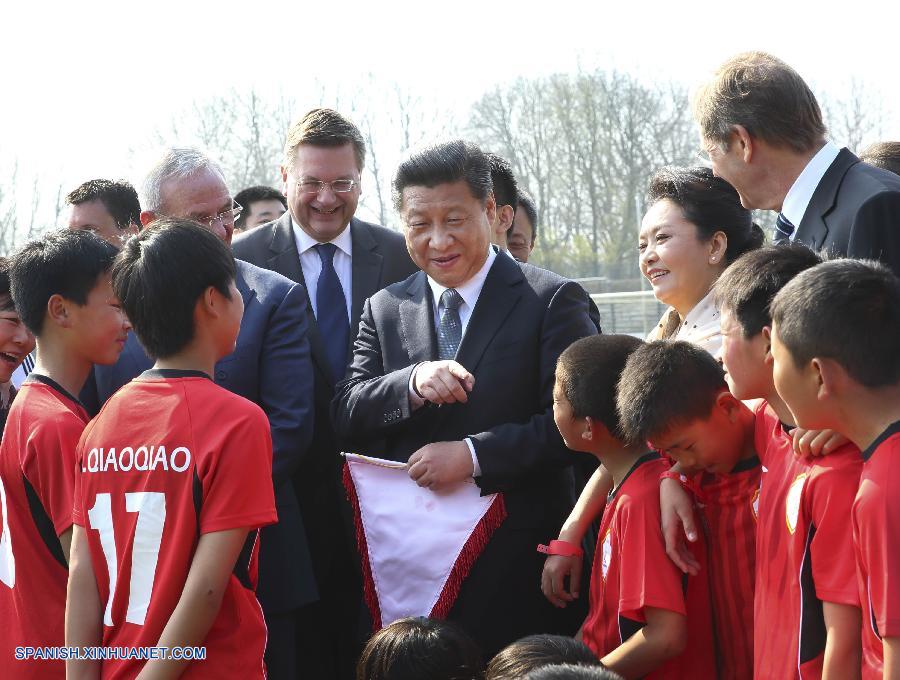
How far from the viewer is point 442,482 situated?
3.28m

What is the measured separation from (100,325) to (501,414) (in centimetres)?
131

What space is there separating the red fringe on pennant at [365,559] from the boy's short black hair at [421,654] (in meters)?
0.50

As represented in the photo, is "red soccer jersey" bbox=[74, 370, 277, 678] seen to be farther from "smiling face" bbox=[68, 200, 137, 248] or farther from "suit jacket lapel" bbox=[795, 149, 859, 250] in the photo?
"smiling face" bbox=[68, 200, 137, 248]

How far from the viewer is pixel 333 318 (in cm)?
421

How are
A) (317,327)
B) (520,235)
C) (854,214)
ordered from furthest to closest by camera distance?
(520,235), (317,327), (854,214)

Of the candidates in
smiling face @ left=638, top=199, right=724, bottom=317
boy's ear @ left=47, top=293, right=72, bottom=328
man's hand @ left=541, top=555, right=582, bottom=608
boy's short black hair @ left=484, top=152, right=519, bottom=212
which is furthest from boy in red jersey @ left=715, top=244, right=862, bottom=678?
boy's short black hair @ left=484, top=152, right=519, bottom=212

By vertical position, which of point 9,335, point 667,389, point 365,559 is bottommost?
point 365,559

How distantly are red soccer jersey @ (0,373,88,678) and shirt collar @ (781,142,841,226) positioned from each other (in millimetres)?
2162

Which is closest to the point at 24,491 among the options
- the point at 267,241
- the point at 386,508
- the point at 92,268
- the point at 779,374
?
the point at 92,268

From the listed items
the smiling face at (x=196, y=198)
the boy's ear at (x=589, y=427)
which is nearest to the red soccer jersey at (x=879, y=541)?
the boy's ear at (x=589, y=427)

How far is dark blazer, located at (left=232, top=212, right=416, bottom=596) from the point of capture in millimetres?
4004

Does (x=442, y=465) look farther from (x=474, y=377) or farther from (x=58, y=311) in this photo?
(x=58, y=311)

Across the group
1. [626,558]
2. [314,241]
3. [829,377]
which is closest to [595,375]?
[626,558]

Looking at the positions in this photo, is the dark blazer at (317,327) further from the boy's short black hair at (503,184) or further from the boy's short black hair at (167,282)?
the boy's short black hair at (167,282)
